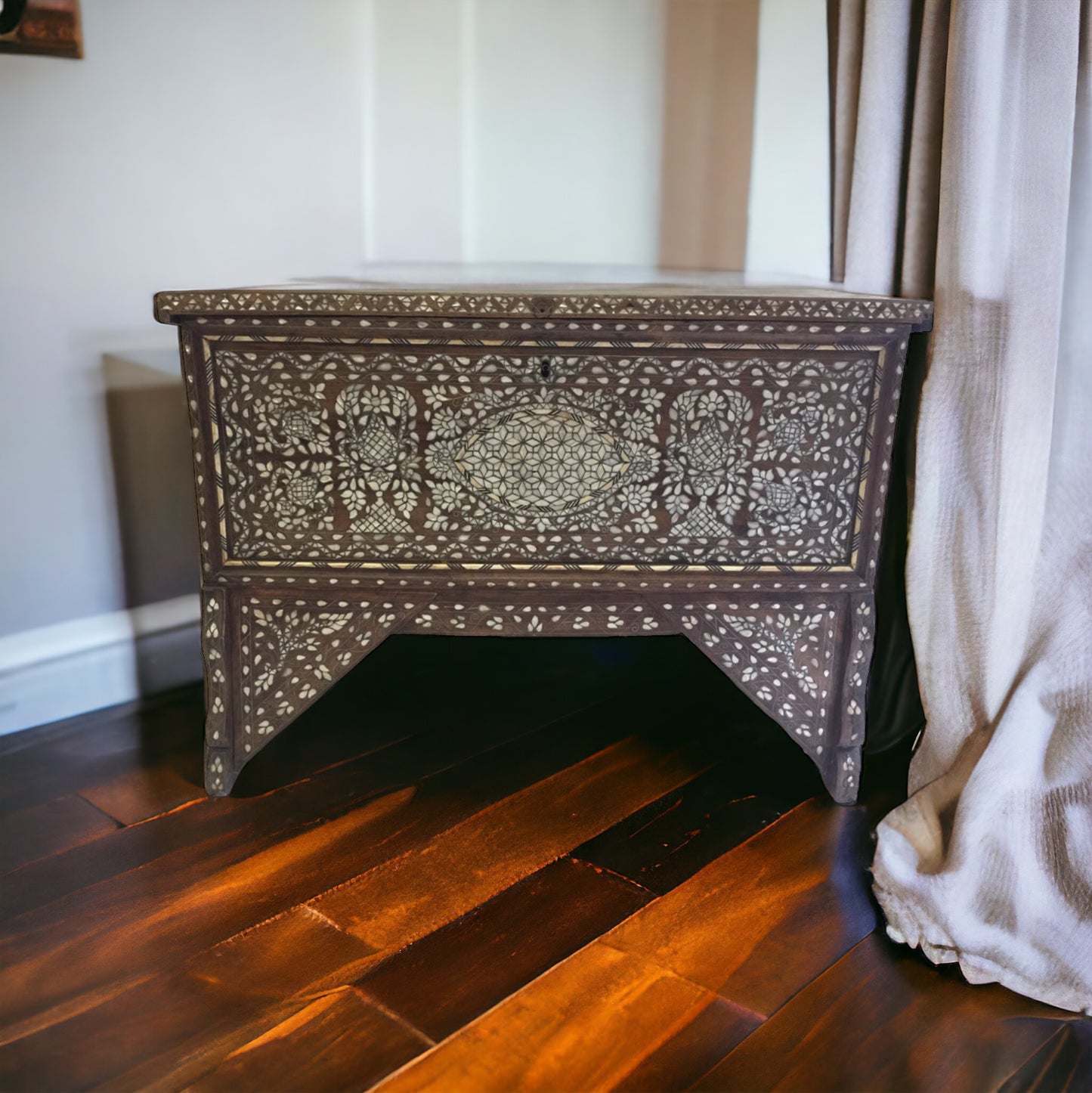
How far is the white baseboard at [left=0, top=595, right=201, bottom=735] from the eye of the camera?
1366 mm

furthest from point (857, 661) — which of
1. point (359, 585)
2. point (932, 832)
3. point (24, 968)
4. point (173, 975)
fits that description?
point (24, 968)

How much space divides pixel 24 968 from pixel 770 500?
87 cm

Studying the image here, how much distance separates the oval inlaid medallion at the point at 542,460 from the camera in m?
1.07

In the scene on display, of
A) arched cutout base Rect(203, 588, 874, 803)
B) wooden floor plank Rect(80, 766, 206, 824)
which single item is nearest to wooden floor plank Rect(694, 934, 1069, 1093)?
arched cutout base Rect(203, 588, 874, 803)

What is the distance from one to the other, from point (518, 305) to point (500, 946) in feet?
2.08

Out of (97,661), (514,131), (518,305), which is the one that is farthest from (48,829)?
(514,131)

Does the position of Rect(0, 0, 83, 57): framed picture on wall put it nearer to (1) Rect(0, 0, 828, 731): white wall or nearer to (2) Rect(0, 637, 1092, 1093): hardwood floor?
(1) Rect(0, 0, 828, 731): white wall

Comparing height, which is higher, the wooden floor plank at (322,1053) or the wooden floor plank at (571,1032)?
the wooden floor plank at (322,1053)

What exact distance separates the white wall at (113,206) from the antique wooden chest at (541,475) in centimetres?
40

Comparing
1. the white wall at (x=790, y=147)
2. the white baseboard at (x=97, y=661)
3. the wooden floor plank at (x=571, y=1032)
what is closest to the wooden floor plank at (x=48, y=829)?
the white baseboard at (x=97, y=661)

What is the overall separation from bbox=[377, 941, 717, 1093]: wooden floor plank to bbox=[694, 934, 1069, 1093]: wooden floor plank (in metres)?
0.07

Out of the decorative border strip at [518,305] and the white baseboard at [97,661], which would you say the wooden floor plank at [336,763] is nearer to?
the white baseboard at [97,661]

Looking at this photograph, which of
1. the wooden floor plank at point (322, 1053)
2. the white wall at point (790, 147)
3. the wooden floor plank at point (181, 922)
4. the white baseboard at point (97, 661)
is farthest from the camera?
the white wall at point (790, 147)

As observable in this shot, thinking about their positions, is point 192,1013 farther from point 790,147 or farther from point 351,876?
point 790,147
